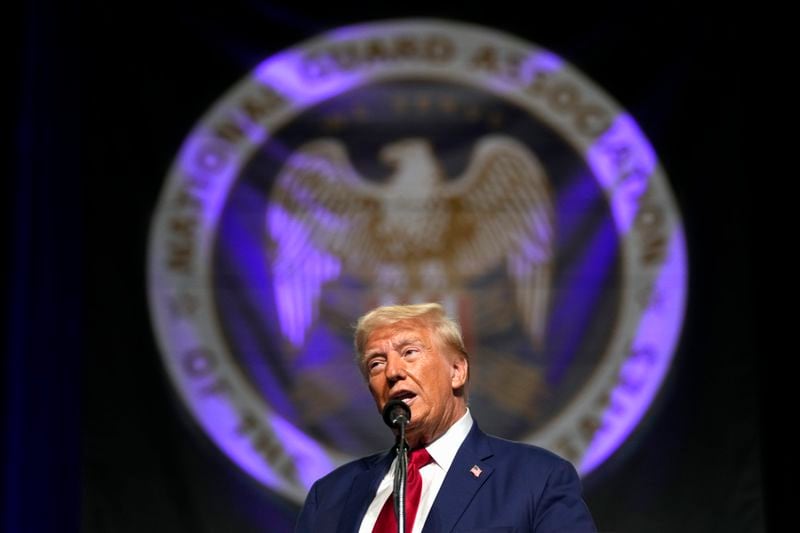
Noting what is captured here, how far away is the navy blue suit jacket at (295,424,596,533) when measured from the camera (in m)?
2.12

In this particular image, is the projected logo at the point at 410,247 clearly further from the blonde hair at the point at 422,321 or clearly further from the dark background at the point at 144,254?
the blonde hair at the point at 422,321

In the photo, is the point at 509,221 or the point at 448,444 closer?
the point at 448,444

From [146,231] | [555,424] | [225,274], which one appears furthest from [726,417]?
[146,231]

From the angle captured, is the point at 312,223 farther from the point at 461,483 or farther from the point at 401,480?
the point at 401,480

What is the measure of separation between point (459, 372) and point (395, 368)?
0.57ft

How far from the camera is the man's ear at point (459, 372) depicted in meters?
2.38

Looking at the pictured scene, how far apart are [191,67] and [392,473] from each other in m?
1.82

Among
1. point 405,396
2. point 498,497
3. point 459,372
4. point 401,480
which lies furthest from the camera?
point 459,372

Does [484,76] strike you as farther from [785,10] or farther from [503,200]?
[785,10]

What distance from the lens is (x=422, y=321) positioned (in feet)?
7.81

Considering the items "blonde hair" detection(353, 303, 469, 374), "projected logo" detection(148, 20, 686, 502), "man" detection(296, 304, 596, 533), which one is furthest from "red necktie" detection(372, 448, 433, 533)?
"projected logo" detection(148, 20, 686, 502)

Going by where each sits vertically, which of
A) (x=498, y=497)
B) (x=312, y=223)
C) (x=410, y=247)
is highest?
(x=312, y=223)

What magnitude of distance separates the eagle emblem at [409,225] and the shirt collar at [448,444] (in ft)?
3.77

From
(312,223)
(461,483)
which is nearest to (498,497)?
(461,483)
